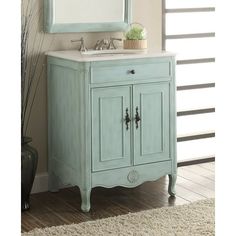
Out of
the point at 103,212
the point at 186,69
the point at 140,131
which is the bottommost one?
the point at 103,212

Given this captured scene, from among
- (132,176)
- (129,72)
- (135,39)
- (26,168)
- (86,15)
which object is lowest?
(132,176)

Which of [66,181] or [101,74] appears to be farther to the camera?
[66,181]

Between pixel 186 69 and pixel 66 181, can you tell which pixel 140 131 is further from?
pixel 186 69

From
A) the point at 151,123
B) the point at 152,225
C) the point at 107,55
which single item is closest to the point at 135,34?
the point at 107,55

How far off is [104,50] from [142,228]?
1.28 metres

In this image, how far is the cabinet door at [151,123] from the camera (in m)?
3.54

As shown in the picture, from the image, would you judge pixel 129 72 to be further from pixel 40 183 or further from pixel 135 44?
pixel 40 183

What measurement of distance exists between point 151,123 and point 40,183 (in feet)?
3.00

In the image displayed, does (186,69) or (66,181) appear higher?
(186,69)

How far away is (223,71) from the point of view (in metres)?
0.47

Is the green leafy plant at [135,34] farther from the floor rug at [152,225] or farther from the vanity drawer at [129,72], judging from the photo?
the floor rug at [152,225]

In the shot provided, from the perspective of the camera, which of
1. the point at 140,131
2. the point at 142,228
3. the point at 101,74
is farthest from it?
the point at 140,131

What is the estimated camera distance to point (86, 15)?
3830mm
